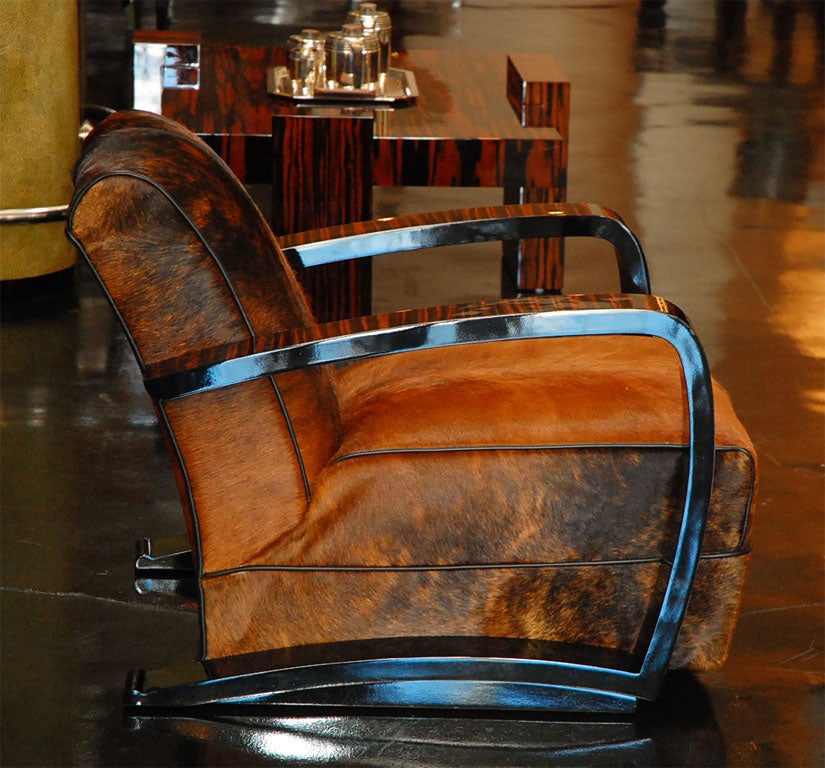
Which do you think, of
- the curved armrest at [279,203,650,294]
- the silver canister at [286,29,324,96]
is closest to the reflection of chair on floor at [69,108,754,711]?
the curved armrest at [279,203,650,294]

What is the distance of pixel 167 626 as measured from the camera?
2.01m

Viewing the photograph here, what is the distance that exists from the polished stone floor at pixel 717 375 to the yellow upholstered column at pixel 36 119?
0.52ft

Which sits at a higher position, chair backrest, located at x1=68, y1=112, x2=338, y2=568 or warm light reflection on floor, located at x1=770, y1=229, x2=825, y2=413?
Result: chair backrest, located at x1=68, y1=112, x2=338, y2=568

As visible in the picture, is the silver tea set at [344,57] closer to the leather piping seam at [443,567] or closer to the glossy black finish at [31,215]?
the glossy black finish at [31,215]

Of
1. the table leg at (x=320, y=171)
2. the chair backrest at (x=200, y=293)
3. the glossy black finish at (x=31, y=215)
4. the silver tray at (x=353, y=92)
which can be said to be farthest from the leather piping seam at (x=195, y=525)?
the glossy black finish at (x=31, y=215)

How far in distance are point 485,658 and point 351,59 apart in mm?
1529

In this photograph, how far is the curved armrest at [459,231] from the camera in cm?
199

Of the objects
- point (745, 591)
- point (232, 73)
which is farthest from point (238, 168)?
point (745, 591)

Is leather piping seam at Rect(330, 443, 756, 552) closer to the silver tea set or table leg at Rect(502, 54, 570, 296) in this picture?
table leg at Rect(502, 54, 570, 296)

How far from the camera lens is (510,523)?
1666 millimetres

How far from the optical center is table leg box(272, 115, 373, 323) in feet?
8.43

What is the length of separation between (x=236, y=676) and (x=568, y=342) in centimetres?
71

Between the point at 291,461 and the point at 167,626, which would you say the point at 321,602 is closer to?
the point at 291,461

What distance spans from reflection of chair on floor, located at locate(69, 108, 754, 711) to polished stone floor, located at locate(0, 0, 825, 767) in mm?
76
